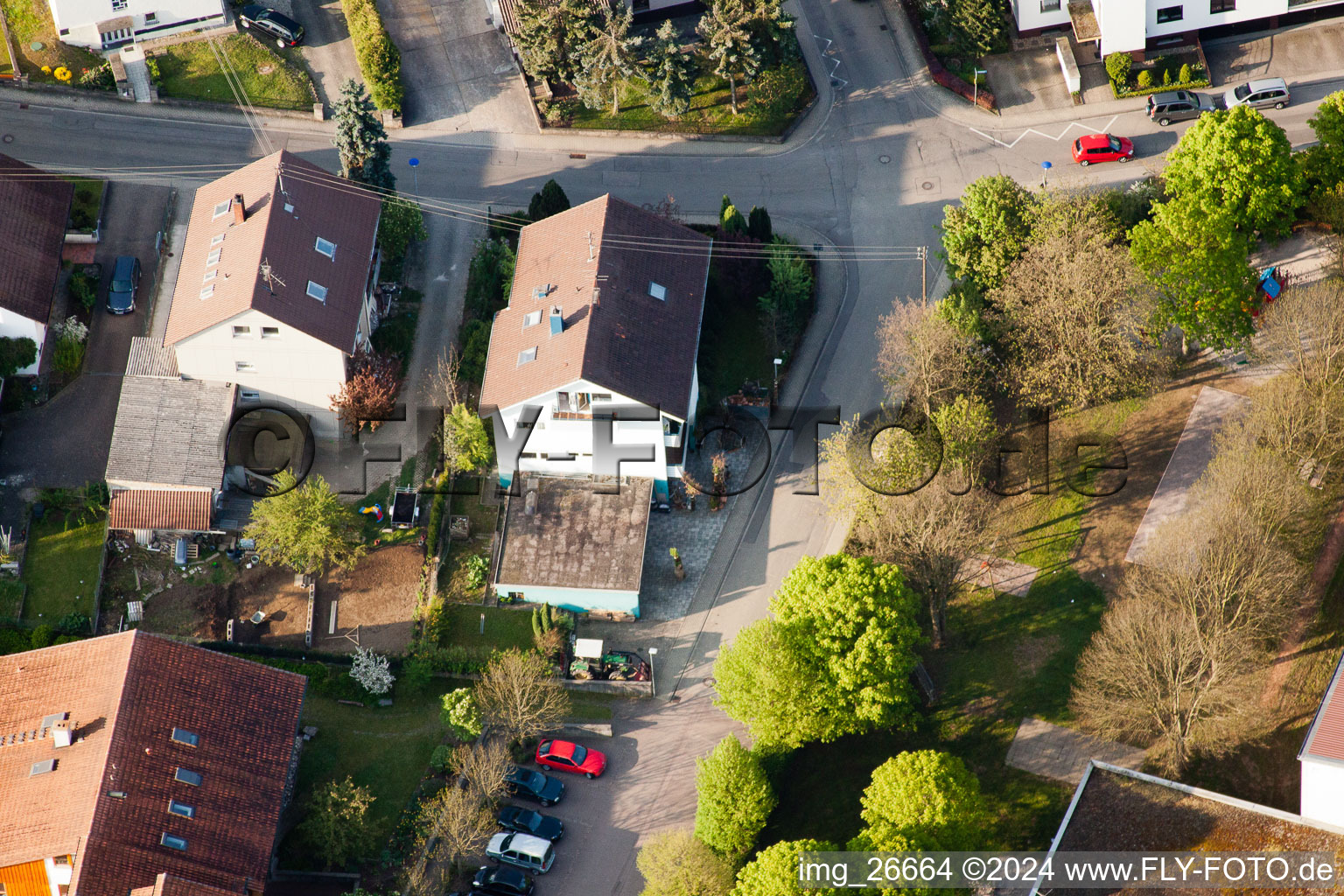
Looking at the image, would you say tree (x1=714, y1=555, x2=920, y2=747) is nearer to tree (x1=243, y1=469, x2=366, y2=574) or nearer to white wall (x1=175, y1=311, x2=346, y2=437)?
tree (x1=243, y1=469, x2=366, y2=574)

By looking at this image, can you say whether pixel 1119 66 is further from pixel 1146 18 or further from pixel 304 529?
pixel 304 529

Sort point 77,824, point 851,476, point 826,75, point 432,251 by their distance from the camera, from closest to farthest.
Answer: point 77,824 → point 851,476 → point 432,251 → point 826,75

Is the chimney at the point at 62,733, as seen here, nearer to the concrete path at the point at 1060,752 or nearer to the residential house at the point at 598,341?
the residential house at the point at 598,341

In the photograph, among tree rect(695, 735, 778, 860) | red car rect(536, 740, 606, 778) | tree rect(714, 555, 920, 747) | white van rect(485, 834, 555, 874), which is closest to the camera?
tree rect(695, 735, 778, 860)

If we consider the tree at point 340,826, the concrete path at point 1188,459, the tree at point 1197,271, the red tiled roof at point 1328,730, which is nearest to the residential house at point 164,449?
the tree at point 340,826

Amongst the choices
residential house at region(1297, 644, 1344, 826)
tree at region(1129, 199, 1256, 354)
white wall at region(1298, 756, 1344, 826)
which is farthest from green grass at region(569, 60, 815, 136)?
white wall at region(1298, 756, 1344, 826)

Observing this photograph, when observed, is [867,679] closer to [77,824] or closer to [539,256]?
[539,256]

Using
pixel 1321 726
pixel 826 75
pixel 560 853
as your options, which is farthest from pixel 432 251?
pixel 1321 726
